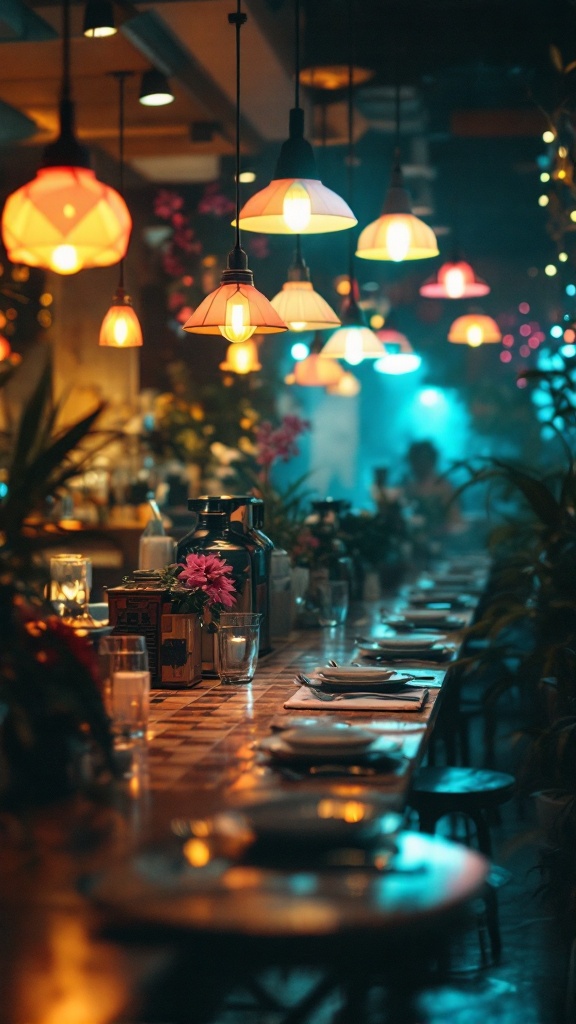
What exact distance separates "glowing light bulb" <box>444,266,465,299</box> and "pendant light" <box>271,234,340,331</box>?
310 cm

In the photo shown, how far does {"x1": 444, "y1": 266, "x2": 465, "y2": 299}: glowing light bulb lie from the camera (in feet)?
23.8

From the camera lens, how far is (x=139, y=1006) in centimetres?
135

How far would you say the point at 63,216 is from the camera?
2.49 meters

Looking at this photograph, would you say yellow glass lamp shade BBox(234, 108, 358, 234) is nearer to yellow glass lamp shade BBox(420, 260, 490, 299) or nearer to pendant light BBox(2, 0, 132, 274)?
pendant light BBox(2, 0, 132, 274)

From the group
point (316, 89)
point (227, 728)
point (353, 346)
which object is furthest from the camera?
point (316, 89)

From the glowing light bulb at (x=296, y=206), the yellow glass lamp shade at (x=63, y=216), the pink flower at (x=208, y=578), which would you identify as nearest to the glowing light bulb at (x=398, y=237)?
the glowing light bulb at (x=296, y=206)

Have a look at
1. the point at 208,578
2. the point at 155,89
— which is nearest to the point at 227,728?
the point at 208,578

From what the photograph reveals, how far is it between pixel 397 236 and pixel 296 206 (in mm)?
865

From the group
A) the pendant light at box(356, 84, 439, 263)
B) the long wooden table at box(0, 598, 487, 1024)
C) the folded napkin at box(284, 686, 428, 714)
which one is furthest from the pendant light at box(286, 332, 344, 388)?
the long wooden table at box(0, 598, 487, 1024)

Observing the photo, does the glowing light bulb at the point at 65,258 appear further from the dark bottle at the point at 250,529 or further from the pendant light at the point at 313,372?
the pendant light at the point at 313,372

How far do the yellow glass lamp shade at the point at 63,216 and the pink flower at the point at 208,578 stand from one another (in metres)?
0.88

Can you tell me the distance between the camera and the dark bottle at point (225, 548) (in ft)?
11.2

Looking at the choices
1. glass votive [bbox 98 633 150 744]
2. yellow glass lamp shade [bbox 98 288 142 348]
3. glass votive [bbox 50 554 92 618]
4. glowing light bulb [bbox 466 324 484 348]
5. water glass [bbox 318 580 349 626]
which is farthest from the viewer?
glowing light bulb [bbox 466 324 484 348]

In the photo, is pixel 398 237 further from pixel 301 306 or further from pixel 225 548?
pixel 225 548
